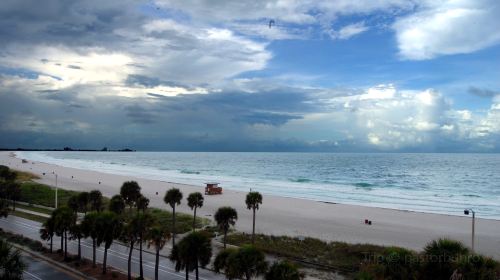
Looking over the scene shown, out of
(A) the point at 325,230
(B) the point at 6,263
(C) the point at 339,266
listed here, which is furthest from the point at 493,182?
(B) the point at 6,263

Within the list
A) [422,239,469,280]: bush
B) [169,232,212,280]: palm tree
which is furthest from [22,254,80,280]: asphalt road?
[422,239,469,280]: bush

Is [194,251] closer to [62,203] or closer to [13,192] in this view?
[62,203]

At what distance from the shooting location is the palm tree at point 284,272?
1786cm

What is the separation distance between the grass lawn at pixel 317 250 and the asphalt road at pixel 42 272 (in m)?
14.2

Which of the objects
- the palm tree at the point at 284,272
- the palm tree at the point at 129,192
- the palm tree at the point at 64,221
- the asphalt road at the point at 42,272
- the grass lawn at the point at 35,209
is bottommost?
the asphalt road at the point at 42,272

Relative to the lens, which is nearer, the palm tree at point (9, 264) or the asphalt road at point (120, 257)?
the palm tree at point (9, 264)

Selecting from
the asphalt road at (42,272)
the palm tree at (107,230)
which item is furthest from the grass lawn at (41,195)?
the palm tree at (107,230)

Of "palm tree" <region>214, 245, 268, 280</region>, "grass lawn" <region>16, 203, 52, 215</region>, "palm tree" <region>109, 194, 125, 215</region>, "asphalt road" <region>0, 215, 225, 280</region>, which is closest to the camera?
"palm tree" <region>214, 245, 268, 280</region>

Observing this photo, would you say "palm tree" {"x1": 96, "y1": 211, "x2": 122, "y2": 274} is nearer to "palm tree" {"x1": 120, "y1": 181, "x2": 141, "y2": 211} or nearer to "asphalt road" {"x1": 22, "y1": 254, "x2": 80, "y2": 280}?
"asphalt road" {"x1": 22, "y1": 254, "x2": 80, "y2": 280}

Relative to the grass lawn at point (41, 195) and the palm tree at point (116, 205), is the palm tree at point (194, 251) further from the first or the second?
the grass lawn at point (41, 195)

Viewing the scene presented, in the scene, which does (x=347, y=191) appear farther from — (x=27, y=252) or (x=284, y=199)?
(x=27, y=252)

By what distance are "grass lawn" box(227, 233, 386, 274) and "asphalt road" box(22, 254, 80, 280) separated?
1418 cm

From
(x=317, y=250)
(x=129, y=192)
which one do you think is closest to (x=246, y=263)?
(x=317, y=250)

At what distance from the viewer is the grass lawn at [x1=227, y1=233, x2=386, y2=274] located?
29688 mm
